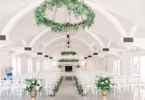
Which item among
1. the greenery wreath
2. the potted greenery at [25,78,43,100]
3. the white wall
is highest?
the greenery wreath

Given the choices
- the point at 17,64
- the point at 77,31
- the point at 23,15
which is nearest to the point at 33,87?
the point at 77,31

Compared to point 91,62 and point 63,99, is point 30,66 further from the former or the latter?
point 63,99

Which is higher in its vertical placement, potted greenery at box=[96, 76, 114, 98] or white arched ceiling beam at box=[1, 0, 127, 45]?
white arched ceiling beam at box=[1, 0, 127, 45]

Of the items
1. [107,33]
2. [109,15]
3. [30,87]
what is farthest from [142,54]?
[30,87]

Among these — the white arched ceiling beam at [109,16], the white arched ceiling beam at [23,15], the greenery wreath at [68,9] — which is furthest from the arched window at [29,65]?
the greenery wreath at [68,9]

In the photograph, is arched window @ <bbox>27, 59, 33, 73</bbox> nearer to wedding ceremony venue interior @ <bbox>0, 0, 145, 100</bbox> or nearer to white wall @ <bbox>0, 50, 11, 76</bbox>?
wedding ceremony venue interior @ <bbox>0, 0, 145, 100</bbox>

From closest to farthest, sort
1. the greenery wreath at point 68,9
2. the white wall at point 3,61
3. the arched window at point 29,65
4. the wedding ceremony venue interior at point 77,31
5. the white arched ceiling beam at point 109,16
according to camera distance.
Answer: the greenery wreath at point 68,9 → the wedding ceremony venue interior at point 77,31 → the white arched ceiling beam at point 109,16 → the white wall at point 3,61 → the arched window at point 29,65

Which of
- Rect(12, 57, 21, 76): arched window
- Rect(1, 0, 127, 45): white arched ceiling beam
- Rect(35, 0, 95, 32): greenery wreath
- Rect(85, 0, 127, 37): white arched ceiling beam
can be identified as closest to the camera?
Rect(35, 0, 95, 32): greenery wreath

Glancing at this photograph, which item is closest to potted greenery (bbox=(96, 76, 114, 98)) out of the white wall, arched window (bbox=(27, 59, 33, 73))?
the white wall

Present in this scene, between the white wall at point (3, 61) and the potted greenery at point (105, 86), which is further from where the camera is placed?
the white wall at point (3, 61)

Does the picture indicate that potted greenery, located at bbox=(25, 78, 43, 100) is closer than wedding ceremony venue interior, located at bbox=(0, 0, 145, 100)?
No

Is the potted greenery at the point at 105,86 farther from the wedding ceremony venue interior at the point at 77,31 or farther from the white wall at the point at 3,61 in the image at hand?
the white wall at the point at 3,61

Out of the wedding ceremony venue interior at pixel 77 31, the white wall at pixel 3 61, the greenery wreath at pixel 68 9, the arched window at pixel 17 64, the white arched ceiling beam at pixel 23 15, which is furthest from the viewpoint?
the arched window at pixel 17 64

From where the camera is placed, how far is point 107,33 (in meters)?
16.8
